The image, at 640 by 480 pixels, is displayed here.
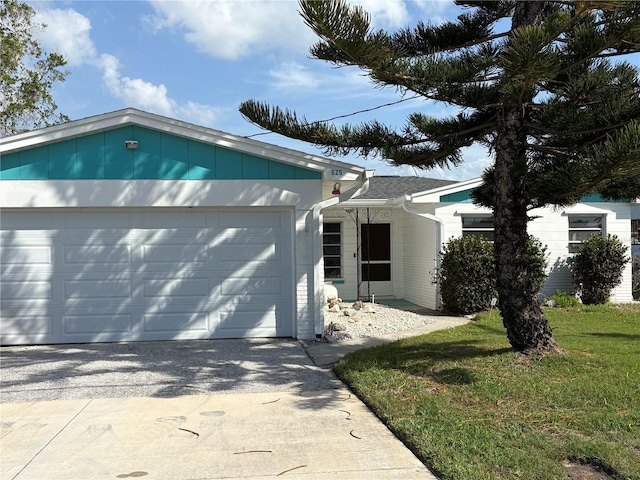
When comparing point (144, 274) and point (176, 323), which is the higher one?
point (144, 274)

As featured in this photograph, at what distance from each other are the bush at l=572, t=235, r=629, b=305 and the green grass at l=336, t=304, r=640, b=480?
4.97 m

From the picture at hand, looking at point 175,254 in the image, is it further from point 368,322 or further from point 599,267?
point 599,267

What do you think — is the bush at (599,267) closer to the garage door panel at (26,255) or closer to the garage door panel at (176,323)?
the garage door panel at (176,323)

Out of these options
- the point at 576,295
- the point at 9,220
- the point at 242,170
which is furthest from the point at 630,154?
the point at 576,295

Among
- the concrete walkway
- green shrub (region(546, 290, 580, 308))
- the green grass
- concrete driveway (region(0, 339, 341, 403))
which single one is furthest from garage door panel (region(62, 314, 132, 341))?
green shrub (region(546, 290, 580, 308))

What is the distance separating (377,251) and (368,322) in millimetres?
4969

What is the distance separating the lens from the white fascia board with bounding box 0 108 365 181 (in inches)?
349

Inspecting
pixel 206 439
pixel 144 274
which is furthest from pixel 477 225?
pixel 206 439

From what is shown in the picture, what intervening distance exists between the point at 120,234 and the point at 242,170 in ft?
7.29

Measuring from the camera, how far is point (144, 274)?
933cm

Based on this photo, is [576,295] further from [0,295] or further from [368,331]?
[0,295]

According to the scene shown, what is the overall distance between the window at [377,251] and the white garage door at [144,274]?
637cm

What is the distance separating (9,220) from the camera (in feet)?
30.0

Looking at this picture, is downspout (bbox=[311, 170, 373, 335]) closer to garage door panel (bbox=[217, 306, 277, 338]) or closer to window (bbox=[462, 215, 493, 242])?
garage door panel (bbox=[217, 306, 277, 338])
